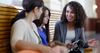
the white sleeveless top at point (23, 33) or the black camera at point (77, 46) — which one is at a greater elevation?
the white sleeveless top at point (23, 33)

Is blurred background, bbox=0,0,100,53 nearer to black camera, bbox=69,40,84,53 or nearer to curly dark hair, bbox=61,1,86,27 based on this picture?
curly dark hair, bbox=61,1,86,27

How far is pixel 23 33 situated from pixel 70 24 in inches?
22.0

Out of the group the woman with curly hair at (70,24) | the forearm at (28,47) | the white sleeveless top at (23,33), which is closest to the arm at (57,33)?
the woman with curly hair at (70,24)

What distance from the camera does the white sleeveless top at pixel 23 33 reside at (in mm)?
1216

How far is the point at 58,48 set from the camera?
1.19m

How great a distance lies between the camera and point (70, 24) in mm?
1690

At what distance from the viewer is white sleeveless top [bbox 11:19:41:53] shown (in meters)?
1.22

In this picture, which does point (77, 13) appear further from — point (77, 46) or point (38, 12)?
point (38, 12)

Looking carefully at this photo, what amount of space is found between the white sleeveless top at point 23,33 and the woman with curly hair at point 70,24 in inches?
12.7

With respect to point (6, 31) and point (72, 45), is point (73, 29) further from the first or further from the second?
point (6, 31)

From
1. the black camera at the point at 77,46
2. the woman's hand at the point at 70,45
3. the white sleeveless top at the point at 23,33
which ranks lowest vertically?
the black camera at the point at 77,46

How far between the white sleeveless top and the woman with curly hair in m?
0.32

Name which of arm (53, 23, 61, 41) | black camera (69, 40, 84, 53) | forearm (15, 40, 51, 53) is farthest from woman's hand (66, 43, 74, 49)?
forearm (15, 40, 51, 53)

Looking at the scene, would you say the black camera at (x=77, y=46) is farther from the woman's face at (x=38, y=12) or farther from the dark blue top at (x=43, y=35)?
the woman's face at (x=38, y=12)
